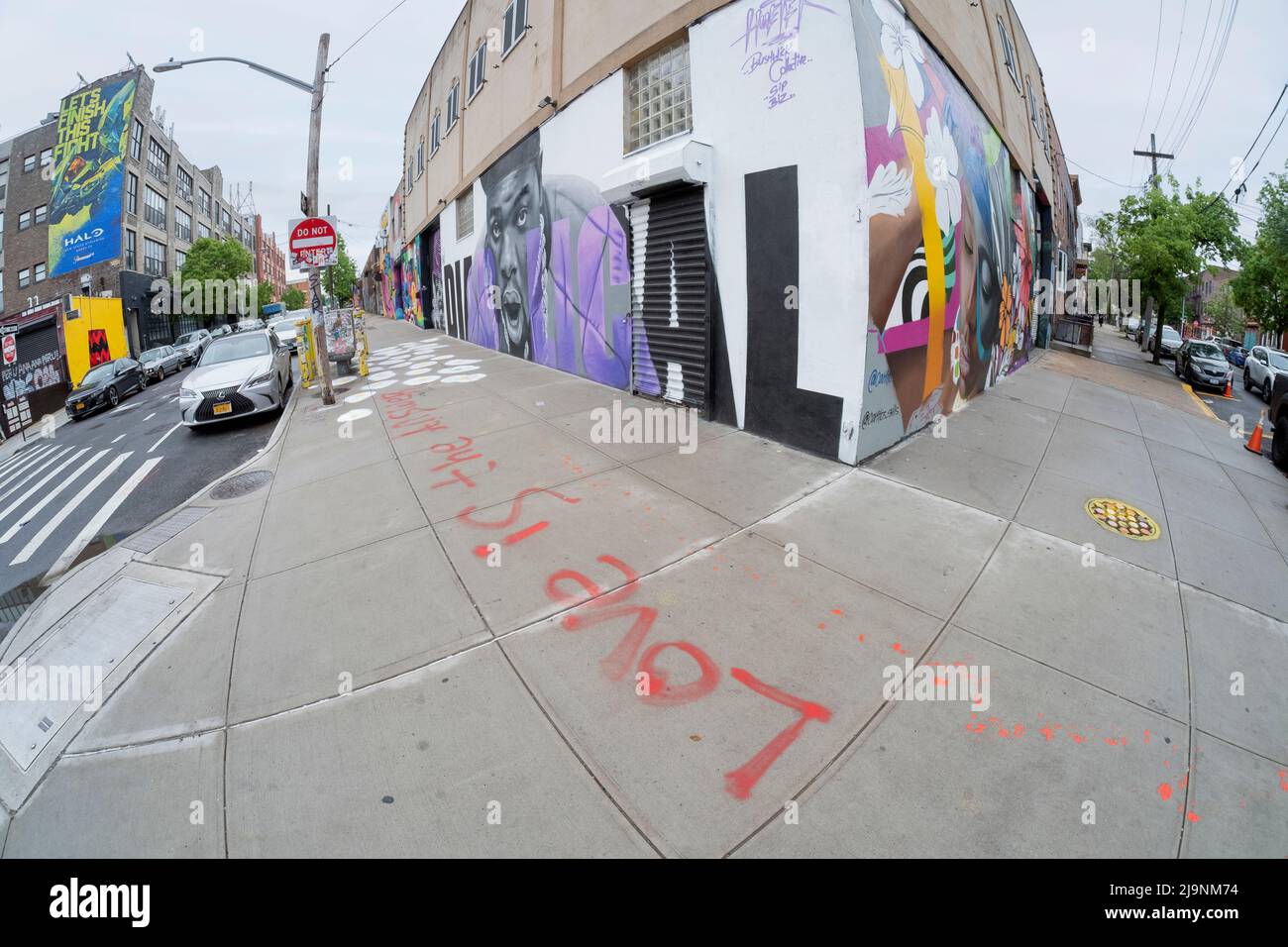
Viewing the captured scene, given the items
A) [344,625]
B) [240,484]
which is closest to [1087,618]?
[344,625]

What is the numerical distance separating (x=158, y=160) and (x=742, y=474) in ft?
182

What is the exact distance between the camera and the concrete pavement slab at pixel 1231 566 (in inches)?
161

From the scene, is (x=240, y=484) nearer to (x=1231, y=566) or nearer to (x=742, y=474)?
(x=742, y=474)

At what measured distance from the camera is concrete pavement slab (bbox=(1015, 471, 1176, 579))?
4512 mm

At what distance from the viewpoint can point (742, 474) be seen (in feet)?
18.7

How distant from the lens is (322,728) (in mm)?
2717

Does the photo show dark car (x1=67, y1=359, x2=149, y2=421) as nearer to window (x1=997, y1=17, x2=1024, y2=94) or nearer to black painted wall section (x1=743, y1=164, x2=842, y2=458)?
black painted wall section (x1=743, y1=164, x2=842, y2=458)

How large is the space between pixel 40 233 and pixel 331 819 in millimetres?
50831

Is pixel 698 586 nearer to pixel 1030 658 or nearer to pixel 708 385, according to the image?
pixel 1030 658

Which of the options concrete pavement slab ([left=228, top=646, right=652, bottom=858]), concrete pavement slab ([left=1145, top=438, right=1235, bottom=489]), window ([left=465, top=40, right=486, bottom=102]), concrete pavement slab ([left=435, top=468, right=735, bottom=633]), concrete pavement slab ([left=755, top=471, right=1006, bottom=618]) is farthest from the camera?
window ([left=465, top=40, right=486, bottom=102])

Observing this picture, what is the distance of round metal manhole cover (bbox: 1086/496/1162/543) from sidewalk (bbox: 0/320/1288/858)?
0.15 metres

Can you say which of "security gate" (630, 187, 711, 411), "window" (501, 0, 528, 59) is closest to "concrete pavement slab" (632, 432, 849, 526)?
"security gate" (630, 187, 711, 411)

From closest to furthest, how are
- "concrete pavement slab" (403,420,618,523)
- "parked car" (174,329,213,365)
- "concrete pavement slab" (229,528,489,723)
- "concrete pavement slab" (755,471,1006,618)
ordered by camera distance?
1. "concrete pavement slab" (229,528,489,723)
2. "concrete pavement slab" (755,471,1006,618)
3. "concrete pavement slab" (403,420,618,523)
4. "parked car" (174,329,213,365)
